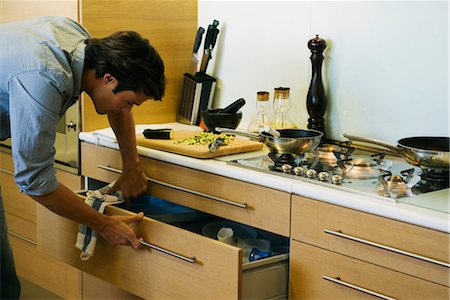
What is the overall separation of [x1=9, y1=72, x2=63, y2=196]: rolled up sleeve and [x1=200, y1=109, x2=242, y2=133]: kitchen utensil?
0.75 m

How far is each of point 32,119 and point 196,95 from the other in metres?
1.10

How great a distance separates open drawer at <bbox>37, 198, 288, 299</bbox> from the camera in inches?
73.3

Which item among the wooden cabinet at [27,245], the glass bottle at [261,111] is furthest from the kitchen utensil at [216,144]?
the wooden cabinet at [27,245]

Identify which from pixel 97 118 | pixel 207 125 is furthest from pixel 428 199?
pixel 97 118

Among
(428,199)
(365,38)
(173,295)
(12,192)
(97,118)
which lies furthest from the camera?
(12,192)

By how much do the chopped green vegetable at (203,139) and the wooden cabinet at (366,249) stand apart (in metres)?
0.51

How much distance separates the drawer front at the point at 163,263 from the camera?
186cm

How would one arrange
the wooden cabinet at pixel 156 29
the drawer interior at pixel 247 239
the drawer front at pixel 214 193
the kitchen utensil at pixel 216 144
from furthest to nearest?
1. the wooden cabinet at pixel 156 29
2. the kitchen utensil at pixel 216 144
3. the drawer front at pixel 214 193
4. the drawer interior at pixel 247 239

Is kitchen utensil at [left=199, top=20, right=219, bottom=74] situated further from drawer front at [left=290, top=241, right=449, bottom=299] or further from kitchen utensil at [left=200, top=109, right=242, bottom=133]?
drawer front at [left=290, top=241, right=449, bottom=299]

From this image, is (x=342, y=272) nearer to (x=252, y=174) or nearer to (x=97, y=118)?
(x=252, y=174)

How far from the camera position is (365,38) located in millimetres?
2393

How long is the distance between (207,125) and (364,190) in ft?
2.74

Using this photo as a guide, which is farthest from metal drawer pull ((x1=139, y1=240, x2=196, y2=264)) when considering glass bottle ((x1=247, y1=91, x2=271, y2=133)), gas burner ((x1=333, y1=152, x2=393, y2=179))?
glass bottle ((x1=247, y1=91, x2=271, y2=133))

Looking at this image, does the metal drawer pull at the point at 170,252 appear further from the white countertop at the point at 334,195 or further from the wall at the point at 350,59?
the wall at the point at 350,59
